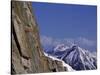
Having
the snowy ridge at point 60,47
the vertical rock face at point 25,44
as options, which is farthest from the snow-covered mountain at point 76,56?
the vertical rock face at point 25,44

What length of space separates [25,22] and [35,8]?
205 mm

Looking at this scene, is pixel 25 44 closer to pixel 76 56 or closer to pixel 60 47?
pixel 60 47

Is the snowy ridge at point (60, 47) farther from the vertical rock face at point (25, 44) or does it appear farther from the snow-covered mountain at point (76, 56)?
the vertical rock face at point (25, 44)

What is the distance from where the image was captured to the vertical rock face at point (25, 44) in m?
2.42

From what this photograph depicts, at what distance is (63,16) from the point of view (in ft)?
8.65

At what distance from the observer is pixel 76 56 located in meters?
2.68

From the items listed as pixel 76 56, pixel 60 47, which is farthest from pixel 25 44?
pixel 76 56

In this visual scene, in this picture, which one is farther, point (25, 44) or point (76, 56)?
point (76, 56)

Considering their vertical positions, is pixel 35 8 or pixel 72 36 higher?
pixel 35 8

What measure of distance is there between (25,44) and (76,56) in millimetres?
665

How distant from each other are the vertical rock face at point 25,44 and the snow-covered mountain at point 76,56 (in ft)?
0.48

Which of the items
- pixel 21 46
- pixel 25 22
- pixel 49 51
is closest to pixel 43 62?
pixel 49 51

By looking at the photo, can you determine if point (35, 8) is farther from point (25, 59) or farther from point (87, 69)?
Result: point (87, 69)

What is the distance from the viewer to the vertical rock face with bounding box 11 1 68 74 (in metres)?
2.42
